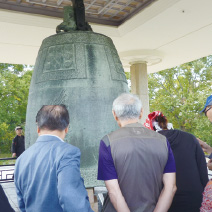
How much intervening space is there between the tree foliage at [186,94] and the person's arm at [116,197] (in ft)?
44.3

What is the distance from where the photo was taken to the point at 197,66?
1656cm

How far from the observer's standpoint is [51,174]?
1.67m

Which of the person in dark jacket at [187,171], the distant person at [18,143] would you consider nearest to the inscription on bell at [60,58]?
the person in dark jacket at [187,171]

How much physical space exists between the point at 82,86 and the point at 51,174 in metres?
1.56

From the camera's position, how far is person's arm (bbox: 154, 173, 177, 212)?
78.8 inches

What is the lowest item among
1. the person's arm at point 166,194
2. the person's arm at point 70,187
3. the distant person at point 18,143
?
the distant person at point 18,143

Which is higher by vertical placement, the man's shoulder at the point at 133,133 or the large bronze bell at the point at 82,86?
the large bronze bell at the point at 82,86

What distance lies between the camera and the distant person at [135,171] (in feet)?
6.50

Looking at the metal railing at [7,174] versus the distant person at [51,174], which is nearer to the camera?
the distant person at [51,174]

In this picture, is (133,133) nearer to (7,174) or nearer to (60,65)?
(60,65)

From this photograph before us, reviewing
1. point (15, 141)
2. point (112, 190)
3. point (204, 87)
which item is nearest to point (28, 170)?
point (112, 190)

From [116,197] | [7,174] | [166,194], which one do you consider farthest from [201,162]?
[7,174]

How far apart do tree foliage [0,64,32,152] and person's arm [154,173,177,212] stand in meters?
14.4

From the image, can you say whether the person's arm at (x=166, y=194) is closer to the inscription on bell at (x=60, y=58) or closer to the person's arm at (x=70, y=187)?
the person's arm at (x=70, y=187)
